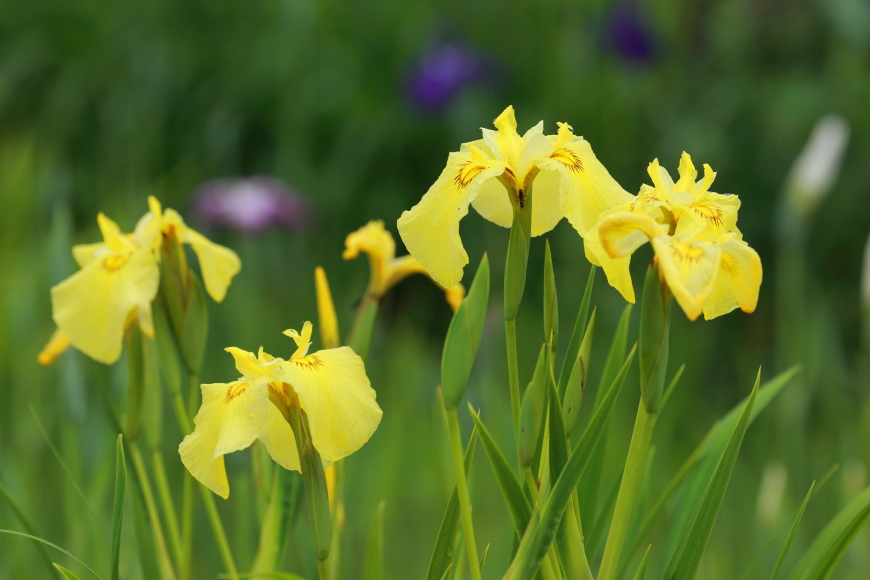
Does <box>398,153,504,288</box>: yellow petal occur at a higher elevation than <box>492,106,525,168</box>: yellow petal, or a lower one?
lower

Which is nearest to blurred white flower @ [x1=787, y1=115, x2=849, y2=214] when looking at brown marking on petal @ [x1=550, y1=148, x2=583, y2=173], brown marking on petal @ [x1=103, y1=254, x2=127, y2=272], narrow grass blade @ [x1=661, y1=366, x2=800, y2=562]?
narrow grass blade @ [x1=661, y1=366, x2=800, y2=562]

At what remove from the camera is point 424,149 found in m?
1.78

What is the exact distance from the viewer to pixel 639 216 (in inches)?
11.0

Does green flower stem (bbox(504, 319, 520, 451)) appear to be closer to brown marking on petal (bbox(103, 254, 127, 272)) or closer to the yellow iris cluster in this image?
the yellow iris cluster

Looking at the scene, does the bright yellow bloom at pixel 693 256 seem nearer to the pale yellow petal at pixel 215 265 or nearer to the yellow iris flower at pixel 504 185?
the yellow iris flower at pixel 504 185

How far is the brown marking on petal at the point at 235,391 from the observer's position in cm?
31

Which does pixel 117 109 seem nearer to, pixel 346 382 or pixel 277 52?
pixel 277 52

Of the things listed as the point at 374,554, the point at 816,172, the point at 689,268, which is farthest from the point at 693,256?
the point at 816,172

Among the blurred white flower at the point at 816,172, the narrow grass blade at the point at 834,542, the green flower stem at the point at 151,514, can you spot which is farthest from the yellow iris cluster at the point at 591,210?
the blurred white flower at the point at 816,172

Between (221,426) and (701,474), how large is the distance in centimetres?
24

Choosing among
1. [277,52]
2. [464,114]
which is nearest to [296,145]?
[277,52]

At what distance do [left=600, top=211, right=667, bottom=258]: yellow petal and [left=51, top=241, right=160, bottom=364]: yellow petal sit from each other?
0.23m

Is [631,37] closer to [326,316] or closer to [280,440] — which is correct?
[326,316]

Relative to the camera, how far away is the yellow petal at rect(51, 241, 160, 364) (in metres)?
0.38
